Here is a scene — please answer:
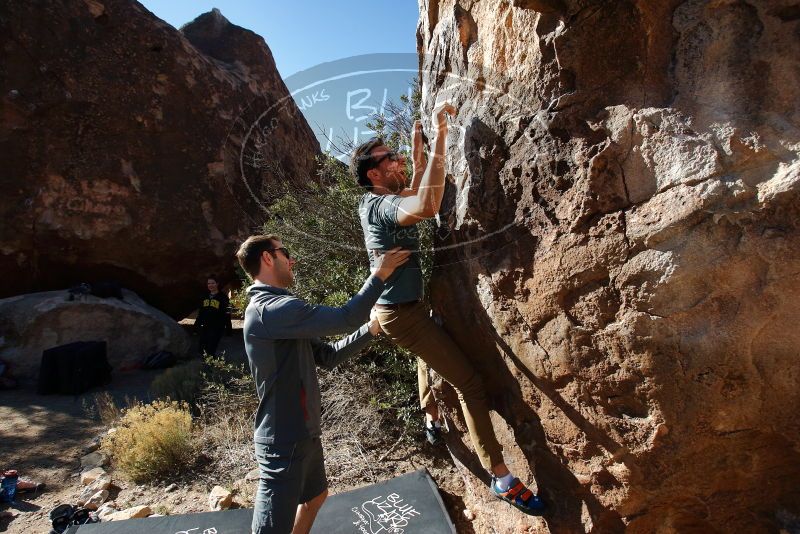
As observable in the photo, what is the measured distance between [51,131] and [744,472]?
9.20 metres

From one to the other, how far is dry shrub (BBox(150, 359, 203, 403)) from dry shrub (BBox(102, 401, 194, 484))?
48.1 inches

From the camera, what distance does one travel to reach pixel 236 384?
5.32 metres

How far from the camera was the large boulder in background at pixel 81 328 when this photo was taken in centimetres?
689

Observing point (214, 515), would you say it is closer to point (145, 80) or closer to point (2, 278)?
point (2, 278)

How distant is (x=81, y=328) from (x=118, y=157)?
9.16ft

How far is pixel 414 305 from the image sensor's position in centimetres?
241

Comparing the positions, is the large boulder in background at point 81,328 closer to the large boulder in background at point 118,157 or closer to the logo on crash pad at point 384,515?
the large boulder in background at point 118,157

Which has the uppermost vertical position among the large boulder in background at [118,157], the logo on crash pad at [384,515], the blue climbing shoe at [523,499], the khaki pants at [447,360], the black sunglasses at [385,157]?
the large boulder in background at [118,157]

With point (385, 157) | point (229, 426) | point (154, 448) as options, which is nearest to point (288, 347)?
point (385, 157)

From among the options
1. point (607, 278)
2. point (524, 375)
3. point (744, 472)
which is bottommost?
point (744, 472)

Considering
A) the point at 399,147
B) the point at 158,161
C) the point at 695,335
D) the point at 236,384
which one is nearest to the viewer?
the point at 695,335

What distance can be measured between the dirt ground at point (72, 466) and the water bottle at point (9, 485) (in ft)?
0.16

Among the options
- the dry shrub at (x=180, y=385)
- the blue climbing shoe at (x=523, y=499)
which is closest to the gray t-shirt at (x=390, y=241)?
the blue climbing shoe at (x=523, y=499)

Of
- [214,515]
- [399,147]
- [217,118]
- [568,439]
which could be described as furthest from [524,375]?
[217,118]
